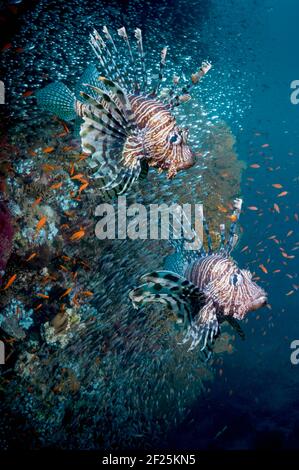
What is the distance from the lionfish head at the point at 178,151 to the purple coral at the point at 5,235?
→ 2346 mm

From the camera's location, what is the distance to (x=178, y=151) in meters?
2.89

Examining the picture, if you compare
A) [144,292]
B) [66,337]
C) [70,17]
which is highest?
[70,17]

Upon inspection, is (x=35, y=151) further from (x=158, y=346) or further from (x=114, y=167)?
(x=158, y=346)

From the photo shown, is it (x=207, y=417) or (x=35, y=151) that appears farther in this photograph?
(x=207, y=417)

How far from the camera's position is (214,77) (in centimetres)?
1605

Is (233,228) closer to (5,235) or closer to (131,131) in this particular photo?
(131,131)

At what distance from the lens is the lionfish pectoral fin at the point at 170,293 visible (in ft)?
7.13

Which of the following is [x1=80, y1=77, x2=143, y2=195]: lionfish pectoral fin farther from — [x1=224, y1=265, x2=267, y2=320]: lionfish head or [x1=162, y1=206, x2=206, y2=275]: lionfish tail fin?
[x1=224, y1=265, x2=267, y2=320]: lionfish head

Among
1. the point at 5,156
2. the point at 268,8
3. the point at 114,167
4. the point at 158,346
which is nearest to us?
the point at 114,167

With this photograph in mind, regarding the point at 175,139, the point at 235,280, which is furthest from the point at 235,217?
the point at 175,139

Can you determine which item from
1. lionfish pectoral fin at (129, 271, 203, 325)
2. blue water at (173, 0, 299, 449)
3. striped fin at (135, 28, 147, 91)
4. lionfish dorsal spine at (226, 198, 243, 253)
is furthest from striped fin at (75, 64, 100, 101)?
blue water at (173, 0, 299, 449)

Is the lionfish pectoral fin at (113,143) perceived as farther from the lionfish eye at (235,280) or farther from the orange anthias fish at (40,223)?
the orange anthias fish at (40,223)

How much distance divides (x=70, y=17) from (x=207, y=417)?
9.27 metres

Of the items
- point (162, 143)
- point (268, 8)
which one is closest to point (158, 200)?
point (162, 143)
